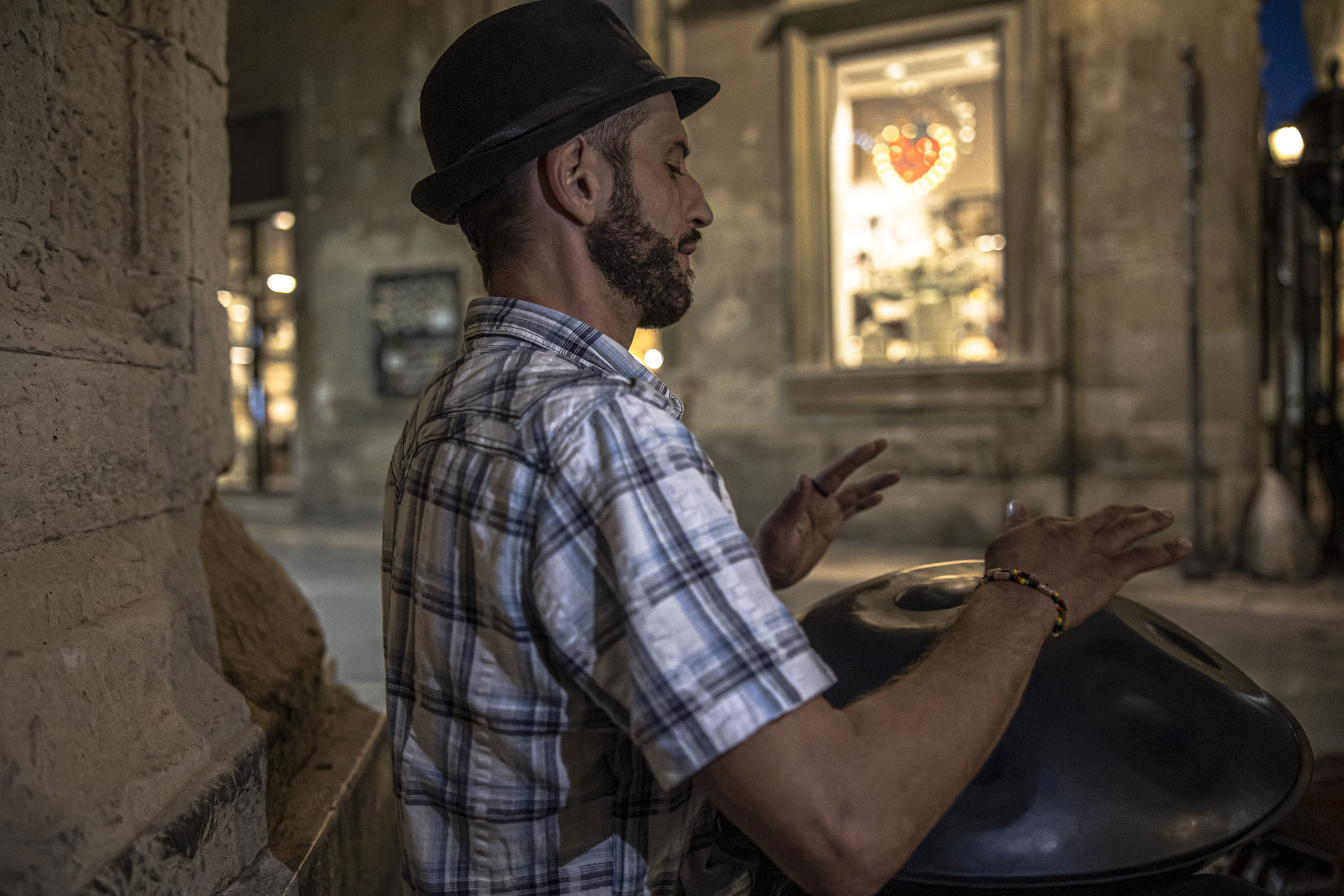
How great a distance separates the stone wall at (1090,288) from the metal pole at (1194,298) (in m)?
0.35

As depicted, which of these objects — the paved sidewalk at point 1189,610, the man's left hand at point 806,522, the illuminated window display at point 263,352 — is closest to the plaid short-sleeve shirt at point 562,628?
the man's left hand at point 806,522

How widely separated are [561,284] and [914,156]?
658cm

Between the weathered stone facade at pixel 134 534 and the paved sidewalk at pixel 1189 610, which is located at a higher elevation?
the weathered stone facade at pixel 134 534

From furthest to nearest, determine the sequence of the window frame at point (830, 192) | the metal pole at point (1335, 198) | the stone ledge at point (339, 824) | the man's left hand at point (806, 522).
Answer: the window frame at point (830, 192)
the metal pole at point (1335, 198)
the man's left hand at point (806, 522)
the stone ledge at point (339, 824)

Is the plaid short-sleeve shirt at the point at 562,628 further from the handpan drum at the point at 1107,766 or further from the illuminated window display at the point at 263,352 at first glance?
the illuminated window display at the point at 263,352

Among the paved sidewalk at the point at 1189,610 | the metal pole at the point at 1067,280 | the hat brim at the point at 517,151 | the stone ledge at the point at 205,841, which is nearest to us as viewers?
the stone ledge at the point at 205,841

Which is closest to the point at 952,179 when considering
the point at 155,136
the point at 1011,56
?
the point at 1011,56

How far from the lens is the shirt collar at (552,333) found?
46.7 inches

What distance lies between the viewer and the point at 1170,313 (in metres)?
5.85

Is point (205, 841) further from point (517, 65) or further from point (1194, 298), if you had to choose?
point (1194, 298)

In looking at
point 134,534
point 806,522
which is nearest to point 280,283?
point 134,534

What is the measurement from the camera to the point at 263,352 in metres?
10.2

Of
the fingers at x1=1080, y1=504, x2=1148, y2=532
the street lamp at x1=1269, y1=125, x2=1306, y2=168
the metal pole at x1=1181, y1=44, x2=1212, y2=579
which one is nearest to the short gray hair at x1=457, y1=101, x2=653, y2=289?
the fingers at x1=1080, y1=504, x2=1148, y2=532

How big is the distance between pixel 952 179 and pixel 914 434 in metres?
2.12
